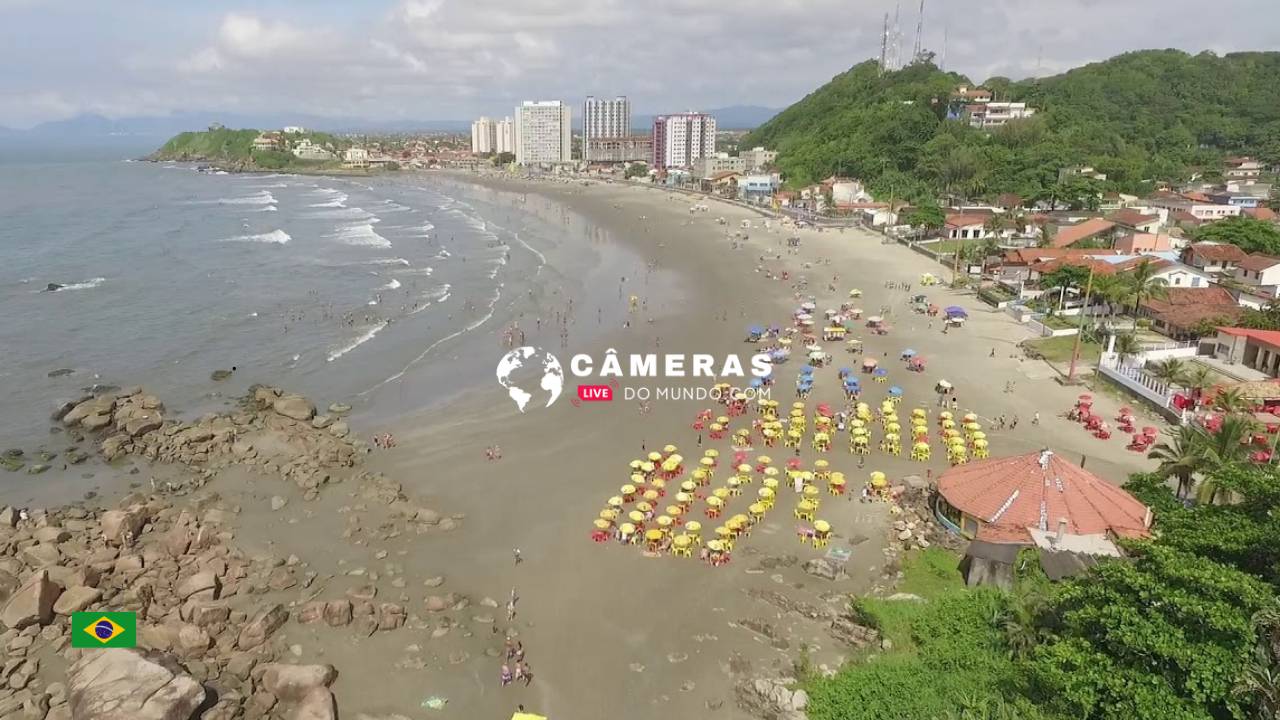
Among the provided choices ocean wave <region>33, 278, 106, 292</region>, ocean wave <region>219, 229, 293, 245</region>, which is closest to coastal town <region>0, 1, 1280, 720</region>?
ocean wave <region>33, 278, 106, 292</region>

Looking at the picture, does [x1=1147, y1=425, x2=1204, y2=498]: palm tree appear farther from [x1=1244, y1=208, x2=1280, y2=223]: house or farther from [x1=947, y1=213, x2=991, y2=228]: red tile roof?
[x1=1244, y1=208, x2=1280, y2=223]: house

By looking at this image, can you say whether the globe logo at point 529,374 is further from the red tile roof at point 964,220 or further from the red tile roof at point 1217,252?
the red tile roof at point 964,220

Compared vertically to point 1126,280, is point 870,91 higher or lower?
higher

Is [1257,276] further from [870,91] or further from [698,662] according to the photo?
[870,91]

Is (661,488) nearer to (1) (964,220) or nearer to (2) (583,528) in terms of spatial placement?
(2) (583,528)

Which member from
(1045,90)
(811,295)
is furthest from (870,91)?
(811,295)

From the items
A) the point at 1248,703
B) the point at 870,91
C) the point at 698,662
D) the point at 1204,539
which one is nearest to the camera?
the point at 1248,703
